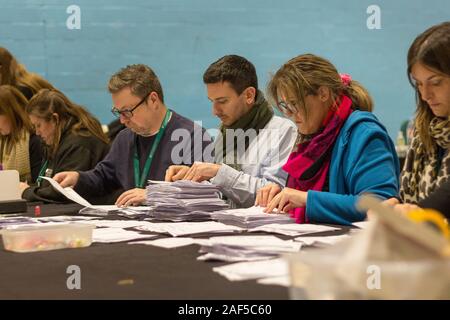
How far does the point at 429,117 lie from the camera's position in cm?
248

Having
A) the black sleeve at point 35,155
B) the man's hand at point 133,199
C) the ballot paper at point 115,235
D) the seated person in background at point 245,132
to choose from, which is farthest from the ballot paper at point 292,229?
the black sleeve at point 35,155

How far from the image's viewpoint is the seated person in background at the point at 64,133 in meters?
4.01

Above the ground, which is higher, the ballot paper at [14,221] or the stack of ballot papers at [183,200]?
the stack of ballot papers at [183,200]

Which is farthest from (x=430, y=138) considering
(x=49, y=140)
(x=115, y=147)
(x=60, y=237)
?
(x=49, y=140)

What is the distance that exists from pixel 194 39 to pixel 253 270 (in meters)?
4.99

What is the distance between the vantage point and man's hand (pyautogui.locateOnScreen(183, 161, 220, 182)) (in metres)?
2.95

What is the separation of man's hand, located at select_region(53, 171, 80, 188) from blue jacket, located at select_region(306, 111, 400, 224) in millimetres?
1591

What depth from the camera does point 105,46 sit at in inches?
248

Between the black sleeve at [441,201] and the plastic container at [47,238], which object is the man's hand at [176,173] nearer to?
the plastic container at [47,238]

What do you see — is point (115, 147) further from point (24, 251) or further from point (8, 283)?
point (8, 283)

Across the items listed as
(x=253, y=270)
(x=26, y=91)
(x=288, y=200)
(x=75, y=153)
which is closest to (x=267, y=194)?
(x=288, y=200)

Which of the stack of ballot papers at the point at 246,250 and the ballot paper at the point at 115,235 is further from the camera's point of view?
the ballot paper at the point at 115,235

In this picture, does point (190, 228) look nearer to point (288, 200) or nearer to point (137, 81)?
point (288, 200)

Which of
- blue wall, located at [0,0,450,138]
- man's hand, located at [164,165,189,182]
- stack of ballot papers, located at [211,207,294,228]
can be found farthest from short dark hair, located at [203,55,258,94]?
blue wall, located at [0,0,450,138]
